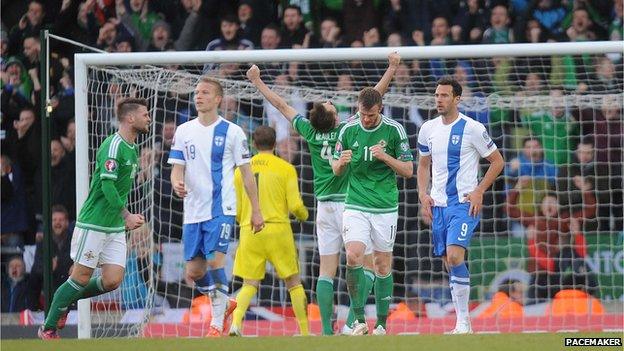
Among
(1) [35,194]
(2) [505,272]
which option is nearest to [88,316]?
(1) [35,194]

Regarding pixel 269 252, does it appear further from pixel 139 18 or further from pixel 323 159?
pixel 139 18

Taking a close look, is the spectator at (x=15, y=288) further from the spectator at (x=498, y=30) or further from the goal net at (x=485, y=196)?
the spectator at (x=498, y=30)

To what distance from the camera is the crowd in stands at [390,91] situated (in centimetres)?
1514

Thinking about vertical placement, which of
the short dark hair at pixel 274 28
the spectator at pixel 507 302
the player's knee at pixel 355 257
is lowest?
the spectator at pixel 507 302

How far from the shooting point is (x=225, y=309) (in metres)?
11.9

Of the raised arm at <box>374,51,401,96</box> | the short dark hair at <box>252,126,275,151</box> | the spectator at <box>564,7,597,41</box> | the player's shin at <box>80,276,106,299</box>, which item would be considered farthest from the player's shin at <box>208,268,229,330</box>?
the spectator at <box>564,7,597,41</box>

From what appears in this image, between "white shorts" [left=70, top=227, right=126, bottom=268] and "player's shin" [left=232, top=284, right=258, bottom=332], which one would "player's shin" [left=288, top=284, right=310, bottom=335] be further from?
"white shorts" [left=70, top=227, right=126, bottom=268]

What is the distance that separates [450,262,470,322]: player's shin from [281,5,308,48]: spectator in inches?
200

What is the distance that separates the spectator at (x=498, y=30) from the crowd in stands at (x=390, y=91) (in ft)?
0.05

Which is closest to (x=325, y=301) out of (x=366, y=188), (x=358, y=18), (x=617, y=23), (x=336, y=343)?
(x=366, y=188)

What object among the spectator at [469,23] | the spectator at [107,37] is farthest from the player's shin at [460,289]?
the spectator at [107,37]

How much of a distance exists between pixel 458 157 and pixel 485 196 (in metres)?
3.54

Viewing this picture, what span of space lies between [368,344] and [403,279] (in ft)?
19.9

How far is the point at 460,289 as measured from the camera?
11.6m
